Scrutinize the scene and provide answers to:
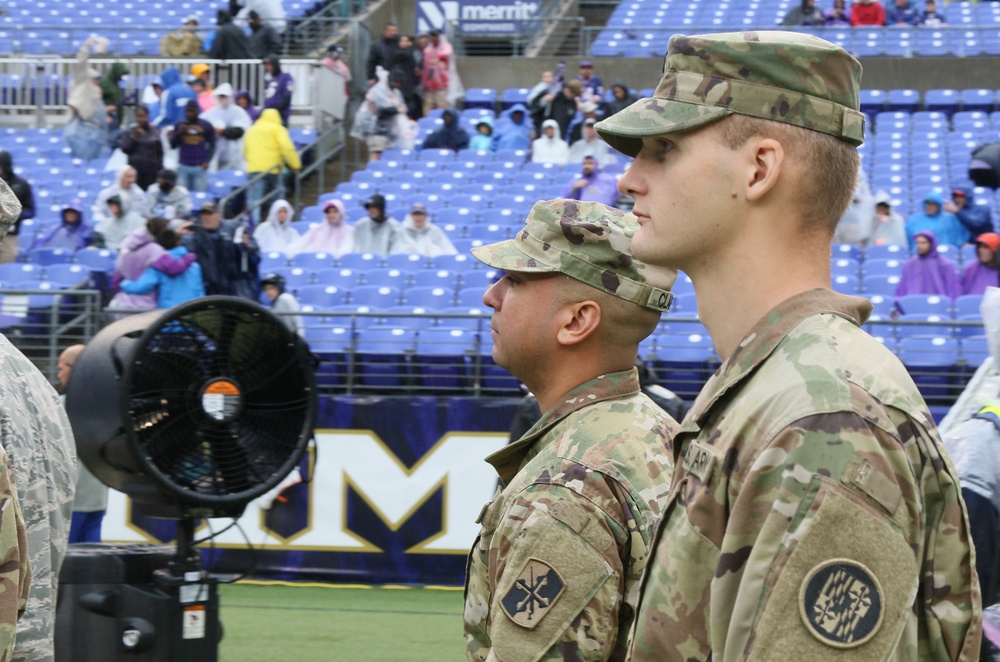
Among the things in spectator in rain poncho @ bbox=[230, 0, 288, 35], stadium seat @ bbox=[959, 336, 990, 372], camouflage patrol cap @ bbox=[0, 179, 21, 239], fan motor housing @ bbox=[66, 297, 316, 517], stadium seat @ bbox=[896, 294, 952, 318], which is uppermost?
Result: camouflage patrol cap @ bbox=[0, 179, 21, 239]

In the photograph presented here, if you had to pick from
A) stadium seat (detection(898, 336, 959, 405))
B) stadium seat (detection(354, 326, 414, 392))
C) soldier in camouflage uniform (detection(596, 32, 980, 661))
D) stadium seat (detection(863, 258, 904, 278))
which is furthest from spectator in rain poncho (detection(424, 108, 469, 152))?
soldier in camouflage uniform (detection(596, 32, 980, 661))

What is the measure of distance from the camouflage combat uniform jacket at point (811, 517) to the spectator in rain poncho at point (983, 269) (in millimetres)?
9473

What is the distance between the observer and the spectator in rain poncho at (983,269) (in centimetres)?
1055

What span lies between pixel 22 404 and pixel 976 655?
100 inches

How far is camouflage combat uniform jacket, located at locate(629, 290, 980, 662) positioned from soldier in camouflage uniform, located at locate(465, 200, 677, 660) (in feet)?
1.89

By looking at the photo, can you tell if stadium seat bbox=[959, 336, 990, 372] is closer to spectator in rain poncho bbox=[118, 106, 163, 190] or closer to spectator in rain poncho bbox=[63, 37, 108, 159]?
spectator in rain poncho bbox=[118, 106, 163, 190]

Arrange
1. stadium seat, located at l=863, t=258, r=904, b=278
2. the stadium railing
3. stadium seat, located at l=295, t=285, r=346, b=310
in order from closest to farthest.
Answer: stadium seat, located at l=863, t=258, r=904, b=278 → stadium seat, located at l=295, t=285, r=346, b=310 → the stadium railing

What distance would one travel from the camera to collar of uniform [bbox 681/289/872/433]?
5.35ft

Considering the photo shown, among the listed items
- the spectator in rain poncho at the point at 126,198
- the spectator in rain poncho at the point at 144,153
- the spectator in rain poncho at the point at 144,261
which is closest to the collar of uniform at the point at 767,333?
the spectator in rain poncho at the point at 144,261

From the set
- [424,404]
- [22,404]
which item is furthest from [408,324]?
[22,404]

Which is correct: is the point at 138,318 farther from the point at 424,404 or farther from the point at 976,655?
the point at 424,404

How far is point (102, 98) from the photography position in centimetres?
1752

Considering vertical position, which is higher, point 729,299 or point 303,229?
point 729,299

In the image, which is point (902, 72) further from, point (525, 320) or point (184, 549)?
point (525, 320)
